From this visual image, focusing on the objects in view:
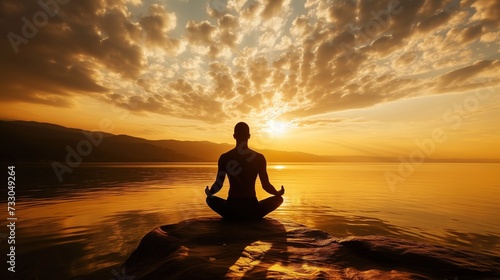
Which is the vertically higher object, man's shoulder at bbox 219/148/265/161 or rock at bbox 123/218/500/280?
man's shoulder at bbox 219/148/265/161

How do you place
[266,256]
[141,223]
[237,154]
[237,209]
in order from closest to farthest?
[266,256], [237,209], [237,154], [141,223]

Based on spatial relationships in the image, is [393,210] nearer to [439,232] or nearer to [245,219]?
[439,232]

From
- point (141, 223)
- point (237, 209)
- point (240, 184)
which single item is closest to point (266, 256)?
point (237, 209)

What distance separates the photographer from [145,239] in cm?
631

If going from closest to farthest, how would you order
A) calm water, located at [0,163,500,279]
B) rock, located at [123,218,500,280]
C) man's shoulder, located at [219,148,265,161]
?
rock, located at [123,218,500,280] < man's shoulder, located at [219,148,265,161] < calm water, located at [0,163,500,279]

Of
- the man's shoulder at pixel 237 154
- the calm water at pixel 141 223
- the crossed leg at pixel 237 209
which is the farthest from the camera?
the calm water at pixel 141 223

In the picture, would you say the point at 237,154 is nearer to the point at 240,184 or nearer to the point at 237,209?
the point at 240,184

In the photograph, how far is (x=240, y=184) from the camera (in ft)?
26.2

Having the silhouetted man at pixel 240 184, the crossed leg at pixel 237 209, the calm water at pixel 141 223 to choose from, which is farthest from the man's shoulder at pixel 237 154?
the calm water at pixel 141 223

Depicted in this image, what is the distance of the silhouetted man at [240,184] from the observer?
796 cm

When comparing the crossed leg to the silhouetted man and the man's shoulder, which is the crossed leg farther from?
the man's shoulder

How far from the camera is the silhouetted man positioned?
796 centimetres

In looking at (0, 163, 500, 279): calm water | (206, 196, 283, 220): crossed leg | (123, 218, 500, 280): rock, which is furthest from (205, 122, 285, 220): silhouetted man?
(0, 163, 500, 279): calm water

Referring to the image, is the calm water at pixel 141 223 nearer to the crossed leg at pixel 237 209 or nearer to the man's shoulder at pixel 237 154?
the crossed leg at pixel 237 209
